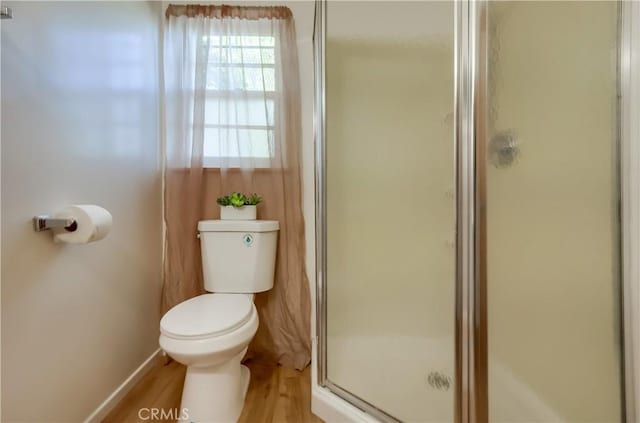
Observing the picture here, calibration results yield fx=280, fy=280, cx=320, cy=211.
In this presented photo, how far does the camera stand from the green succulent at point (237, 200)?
1374 mm

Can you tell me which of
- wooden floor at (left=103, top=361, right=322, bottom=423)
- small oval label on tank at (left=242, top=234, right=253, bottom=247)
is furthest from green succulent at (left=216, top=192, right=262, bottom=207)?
wooden floor at (left=103, top=361, right=322, bottom=423)

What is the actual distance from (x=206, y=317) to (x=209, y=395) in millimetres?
274

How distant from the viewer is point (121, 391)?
1.13 metres

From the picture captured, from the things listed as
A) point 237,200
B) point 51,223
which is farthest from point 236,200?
point 51,223

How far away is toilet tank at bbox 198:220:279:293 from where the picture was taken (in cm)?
134

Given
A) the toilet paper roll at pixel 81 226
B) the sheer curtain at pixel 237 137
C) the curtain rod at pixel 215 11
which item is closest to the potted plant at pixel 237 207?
the sheer curtain at pixel 237 137

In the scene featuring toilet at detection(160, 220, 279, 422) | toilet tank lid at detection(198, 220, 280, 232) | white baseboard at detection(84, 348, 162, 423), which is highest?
toilet tank lid at detection(198, 220, 280, 232)

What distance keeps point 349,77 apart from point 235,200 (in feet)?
2.59

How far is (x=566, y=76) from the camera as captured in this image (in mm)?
890

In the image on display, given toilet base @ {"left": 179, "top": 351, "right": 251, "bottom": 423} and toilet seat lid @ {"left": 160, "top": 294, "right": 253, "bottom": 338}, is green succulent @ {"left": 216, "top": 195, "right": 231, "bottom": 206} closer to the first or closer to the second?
toilet seat lid @ {"left": 160, "top": 294, "right": 253, "bottom": 338}

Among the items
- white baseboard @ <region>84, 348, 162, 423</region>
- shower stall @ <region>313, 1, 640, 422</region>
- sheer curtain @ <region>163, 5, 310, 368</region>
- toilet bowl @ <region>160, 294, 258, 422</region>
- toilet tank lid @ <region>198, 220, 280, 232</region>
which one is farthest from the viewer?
sheer curtain @ <region>163, 5, 310, 368</region>

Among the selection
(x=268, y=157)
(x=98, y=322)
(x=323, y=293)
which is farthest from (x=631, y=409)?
(x=98, y=322)

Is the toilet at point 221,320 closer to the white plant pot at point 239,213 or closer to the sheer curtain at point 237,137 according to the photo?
the white plant pot at point 239,213

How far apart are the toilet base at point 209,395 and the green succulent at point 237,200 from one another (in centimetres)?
69
